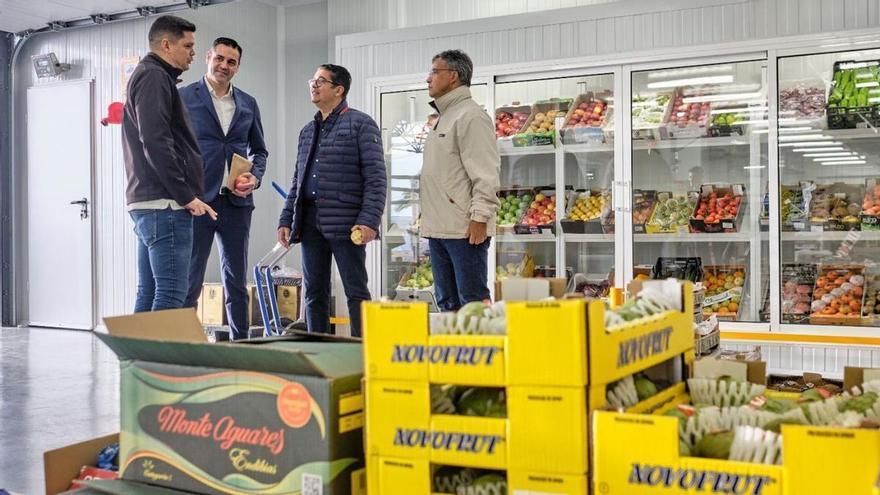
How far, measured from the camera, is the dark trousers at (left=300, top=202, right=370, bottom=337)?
4.37m

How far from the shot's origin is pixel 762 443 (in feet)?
4.52

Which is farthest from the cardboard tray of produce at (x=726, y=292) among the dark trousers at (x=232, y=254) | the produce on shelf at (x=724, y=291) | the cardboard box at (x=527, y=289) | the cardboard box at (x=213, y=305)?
the cardboard box at (x=213, y=305)

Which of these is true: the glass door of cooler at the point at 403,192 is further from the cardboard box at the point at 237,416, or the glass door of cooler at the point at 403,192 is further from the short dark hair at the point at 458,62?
the cardboard box at the point at 237,416

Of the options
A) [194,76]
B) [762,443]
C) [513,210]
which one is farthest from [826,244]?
[194,76]

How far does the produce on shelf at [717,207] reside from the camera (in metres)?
5.46

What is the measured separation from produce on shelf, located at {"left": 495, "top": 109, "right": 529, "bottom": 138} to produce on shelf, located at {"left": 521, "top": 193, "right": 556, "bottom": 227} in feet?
1.60

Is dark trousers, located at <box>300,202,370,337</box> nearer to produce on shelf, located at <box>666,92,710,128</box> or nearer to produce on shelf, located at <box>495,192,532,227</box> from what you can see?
produce on shelf, located at <box>495,192,532,227</box>

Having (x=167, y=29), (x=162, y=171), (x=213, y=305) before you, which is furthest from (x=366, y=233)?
(x=213, y=305)

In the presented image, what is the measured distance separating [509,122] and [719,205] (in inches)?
61.3

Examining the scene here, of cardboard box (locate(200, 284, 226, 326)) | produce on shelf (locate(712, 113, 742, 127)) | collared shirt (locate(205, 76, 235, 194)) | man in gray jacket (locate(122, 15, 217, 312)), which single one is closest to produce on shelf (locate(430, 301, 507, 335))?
man in gray jacket (locate(122, 15, 217, 312))

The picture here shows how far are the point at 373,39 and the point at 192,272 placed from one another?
2669mm

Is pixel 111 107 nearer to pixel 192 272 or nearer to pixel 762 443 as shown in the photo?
pixel 192 272

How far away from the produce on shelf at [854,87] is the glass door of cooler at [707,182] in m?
0.39

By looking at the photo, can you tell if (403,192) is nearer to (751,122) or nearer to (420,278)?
(420,278)
